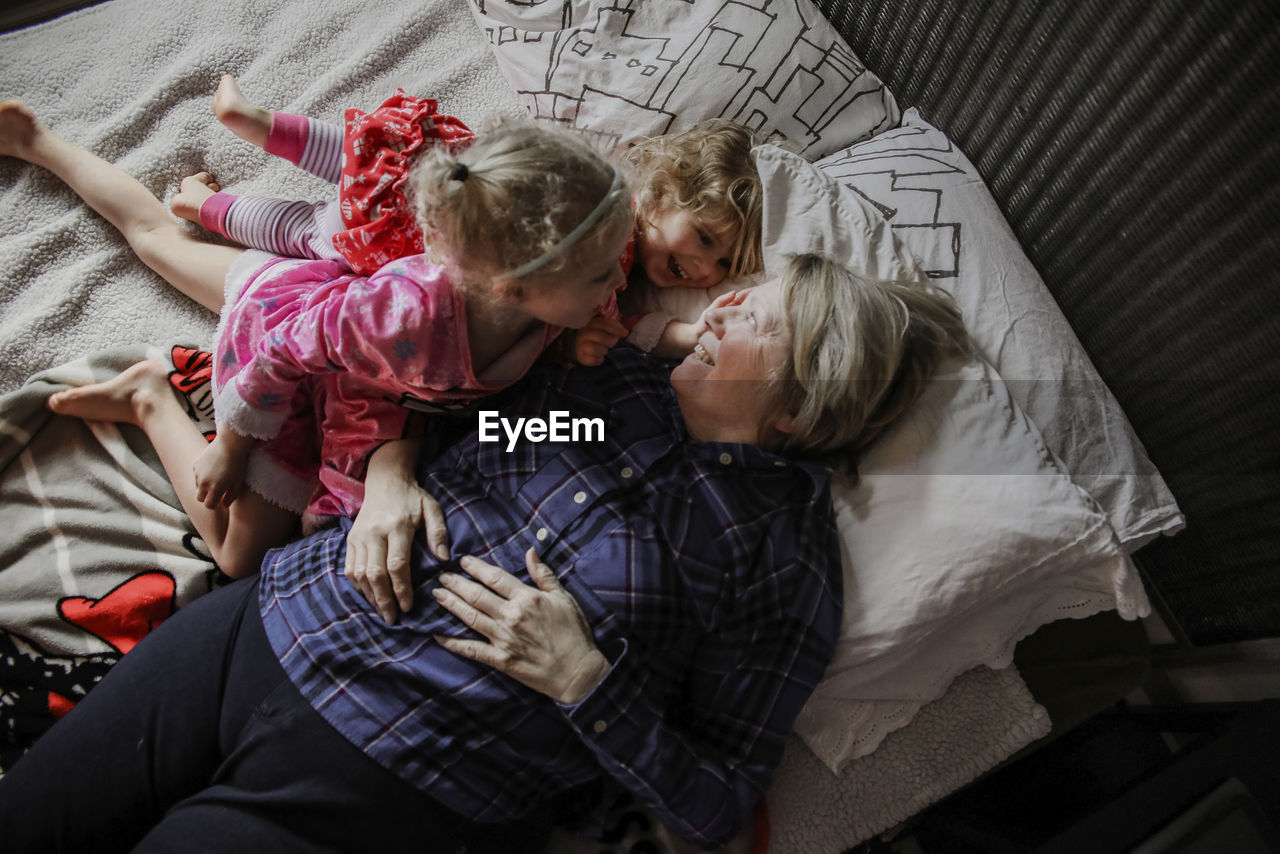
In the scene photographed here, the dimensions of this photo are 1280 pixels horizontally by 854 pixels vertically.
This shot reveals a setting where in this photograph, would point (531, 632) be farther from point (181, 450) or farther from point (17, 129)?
point (17, 129)

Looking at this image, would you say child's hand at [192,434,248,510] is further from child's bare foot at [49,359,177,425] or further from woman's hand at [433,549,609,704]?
woman's hand at [433,549,609,704]

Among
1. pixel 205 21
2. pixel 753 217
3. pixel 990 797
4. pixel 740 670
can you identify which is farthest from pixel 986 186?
pixel 205 21

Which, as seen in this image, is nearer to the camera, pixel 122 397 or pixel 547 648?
pixel 547 648

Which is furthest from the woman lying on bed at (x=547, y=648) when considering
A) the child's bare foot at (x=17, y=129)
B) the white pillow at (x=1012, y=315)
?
the child's bare foot at (x=17, y=129)

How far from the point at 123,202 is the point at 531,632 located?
102cm

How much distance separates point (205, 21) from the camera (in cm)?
144

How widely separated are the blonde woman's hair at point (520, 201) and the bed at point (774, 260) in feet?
1.21

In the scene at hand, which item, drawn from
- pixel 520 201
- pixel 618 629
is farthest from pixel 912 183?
pixel 618 629

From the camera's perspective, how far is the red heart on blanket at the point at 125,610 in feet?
3.24

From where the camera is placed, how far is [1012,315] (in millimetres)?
1023

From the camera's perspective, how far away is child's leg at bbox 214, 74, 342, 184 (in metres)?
1.21

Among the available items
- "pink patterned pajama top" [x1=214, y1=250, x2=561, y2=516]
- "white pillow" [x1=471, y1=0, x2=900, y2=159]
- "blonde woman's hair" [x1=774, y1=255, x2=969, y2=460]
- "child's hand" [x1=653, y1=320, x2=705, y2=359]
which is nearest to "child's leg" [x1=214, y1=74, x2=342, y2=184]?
"pink patterned pajama top" [x1=214, y1=250, x2=561, y2=516]

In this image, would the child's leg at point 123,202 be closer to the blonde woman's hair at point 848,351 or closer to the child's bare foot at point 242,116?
the child's bare foot at point 242,116

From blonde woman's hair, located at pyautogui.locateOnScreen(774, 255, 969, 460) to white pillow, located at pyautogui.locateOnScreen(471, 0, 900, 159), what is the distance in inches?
16.4
